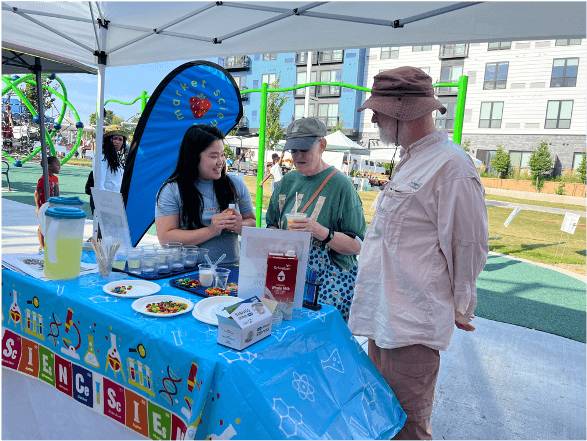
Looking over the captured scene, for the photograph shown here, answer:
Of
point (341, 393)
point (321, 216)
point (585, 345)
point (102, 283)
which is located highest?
point (321, 216)

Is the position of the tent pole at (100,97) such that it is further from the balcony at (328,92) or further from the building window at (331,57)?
the building window at (331,57)

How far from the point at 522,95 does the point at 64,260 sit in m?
26.6

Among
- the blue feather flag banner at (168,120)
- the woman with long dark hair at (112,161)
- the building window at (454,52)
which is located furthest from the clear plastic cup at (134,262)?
the building window at (454,52)

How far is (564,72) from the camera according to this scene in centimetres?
2170

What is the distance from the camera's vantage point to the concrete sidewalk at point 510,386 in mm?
2230

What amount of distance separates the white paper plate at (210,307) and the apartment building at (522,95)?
20.3 metres

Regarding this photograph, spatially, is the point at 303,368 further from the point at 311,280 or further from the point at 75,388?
the point at 75,388

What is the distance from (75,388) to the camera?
139 cm

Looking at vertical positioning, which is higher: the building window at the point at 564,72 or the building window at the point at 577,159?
the building window at the point at 564,72

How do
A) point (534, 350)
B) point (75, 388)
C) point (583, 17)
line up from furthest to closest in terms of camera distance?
point (534, 350)
point (583, 17)
point (75, 388)

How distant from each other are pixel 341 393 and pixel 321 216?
2.88 ft

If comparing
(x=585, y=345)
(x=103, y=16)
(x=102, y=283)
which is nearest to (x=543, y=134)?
(x=585, y=345)

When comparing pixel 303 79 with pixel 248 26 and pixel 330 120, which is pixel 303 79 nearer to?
pixel 330 120

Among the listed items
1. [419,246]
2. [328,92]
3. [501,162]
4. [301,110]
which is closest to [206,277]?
[419,246]
